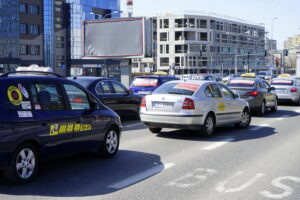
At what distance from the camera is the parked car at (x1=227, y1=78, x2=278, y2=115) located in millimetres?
17641

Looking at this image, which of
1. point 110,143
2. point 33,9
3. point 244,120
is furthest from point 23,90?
point 33,9

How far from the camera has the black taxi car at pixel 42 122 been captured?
598 cm

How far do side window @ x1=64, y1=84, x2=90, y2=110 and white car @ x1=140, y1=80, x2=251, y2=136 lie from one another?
11.2ft

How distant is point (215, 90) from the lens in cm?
1204

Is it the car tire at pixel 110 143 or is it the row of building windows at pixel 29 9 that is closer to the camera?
the car tire at pixel 110 143

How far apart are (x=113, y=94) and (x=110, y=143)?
5.79m

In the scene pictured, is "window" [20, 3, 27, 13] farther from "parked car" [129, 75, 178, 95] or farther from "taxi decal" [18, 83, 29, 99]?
"taxi decal" [18, 83, 29, 99]

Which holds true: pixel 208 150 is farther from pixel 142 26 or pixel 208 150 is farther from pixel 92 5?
pixel 92 5

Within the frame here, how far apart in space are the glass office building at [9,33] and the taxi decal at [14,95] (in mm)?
70834

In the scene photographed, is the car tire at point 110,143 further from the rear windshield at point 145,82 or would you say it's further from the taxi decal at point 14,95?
the rear windshield at point 145,82

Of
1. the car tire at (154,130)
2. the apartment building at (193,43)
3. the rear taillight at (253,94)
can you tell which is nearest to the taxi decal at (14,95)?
the car tire at (154,130)

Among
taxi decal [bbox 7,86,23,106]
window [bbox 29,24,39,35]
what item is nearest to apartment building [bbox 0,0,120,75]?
window [bbox 29,24,39,35]

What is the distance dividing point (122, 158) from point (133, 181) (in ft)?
6.11

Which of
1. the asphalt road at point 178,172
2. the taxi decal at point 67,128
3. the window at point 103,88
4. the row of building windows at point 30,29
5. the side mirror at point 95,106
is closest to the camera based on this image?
the asphalt road at point 178,172
